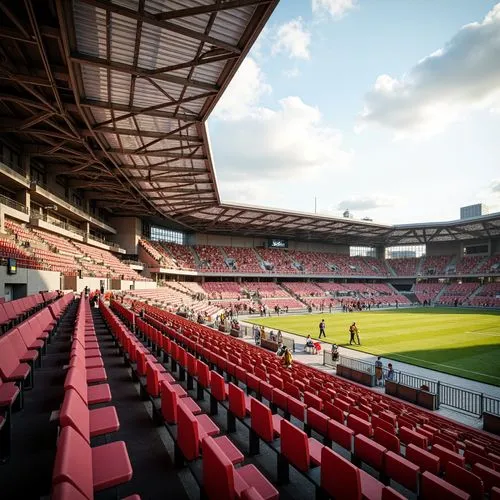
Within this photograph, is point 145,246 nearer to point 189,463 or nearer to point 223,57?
point 223,57

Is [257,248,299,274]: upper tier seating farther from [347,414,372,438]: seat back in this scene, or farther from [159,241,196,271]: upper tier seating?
[347,414,372,438]: seat back

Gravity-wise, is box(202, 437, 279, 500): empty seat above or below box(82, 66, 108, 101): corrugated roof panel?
below

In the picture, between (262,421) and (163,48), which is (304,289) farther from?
(262,421)

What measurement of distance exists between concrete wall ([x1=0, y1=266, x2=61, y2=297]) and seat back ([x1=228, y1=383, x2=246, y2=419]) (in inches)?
604

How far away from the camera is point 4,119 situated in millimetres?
21141

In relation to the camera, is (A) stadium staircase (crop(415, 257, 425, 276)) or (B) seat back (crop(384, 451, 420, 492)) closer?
(B) seat back (crop(384, 451, 420, 492))

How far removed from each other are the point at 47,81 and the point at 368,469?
18.7 metres

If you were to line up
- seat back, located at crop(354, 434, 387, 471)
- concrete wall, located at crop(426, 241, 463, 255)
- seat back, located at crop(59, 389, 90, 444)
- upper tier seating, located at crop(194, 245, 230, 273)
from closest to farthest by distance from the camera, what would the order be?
seat back, located at crop(59, 389, 90, 444) → seat back, located at crop(354, 434, 387, 471) → upper tier seating, located at crop(194, 245, 230, 273) → concrete wall, located at crop(426, 241, 463, 255)

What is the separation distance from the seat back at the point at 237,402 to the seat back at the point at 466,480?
3146 millimetres

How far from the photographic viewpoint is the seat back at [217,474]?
2740mm

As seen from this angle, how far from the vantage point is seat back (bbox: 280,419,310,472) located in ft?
13.2

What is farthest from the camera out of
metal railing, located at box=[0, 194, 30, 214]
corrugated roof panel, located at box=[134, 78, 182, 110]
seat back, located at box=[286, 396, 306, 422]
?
metal railing, located at box=[0, 194, 30, 214]

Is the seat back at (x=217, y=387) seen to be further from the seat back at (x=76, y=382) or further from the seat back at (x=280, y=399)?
the seat back at (x=76, y=382)

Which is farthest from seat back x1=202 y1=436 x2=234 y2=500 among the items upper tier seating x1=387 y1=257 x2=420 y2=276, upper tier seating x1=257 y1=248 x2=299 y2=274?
upper tier seating x1=387 y1=257 x2=420 y2=276
